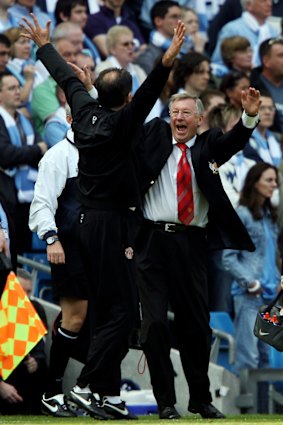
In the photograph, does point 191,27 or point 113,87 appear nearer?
point 113,87

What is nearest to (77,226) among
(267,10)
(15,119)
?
(15,119)

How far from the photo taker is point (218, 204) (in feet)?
33.3

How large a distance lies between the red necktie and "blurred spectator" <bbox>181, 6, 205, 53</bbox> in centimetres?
687

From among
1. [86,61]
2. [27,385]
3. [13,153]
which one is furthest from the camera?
[86,61]

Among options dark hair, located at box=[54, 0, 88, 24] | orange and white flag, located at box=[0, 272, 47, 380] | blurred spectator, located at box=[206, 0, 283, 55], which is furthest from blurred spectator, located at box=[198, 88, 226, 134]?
orange and white flag, located at box=[0, 272, 47, 380]

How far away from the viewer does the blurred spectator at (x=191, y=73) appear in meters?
15.0

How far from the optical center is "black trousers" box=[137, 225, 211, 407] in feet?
33.1

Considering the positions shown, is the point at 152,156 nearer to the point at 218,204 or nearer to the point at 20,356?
the point at 218,204

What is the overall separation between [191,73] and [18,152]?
271 cm

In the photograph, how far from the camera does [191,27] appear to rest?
667 inches

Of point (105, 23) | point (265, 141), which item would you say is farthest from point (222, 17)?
point (265, 141)

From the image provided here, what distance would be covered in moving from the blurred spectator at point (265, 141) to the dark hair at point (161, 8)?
1606 mm

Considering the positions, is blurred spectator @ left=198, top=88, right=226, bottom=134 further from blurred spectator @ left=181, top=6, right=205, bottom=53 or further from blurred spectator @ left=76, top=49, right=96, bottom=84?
blurred spectator @ left=181, top=6, right=205, bottom=53

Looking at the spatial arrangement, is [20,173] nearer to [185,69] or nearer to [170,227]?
[185,69]
